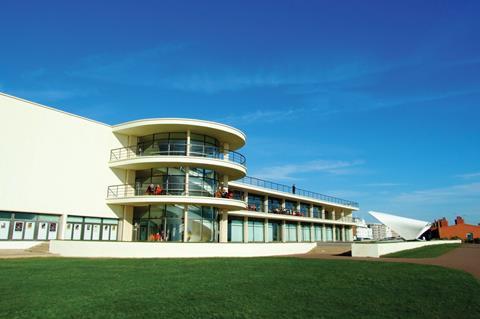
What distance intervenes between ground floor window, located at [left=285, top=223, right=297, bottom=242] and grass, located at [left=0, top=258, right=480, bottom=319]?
32.2m

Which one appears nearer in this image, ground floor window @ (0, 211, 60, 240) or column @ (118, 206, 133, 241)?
ground floor window @ (0, 211, 60, 240)

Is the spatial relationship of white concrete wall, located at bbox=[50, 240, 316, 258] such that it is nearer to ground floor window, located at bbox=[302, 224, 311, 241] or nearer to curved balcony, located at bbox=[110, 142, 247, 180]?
curved balcony, located at bbox=[110, 142, 247, 180]

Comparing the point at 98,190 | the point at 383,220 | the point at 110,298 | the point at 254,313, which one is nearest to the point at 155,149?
the point at 98,190

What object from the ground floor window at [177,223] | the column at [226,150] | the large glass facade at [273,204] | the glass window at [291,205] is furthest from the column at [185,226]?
the glass window at [291,205]

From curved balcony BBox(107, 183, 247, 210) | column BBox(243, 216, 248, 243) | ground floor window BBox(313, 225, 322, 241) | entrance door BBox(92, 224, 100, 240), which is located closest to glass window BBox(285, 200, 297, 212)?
ground floor window BBox(313, 225, 322, 241)

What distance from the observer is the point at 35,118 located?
2580 centimetres

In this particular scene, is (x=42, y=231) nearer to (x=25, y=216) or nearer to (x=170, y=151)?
(x=25, y=216)

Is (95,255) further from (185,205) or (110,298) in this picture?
(110,298)

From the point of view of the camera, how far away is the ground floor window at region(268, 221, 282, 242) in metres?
43.7

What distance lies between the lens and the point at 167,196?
25.7 m

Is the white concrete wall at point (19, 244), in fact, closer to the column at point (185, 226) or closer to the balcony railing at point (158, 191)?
the balcony railing at point (158, 191)

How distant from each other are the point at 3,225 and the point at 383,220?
3416cm

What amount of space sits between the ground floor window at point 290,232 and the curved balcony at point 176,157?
18131mm

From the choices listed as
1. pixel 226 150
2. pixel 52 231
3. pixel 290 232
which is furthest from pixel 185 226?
pixel 290 232
